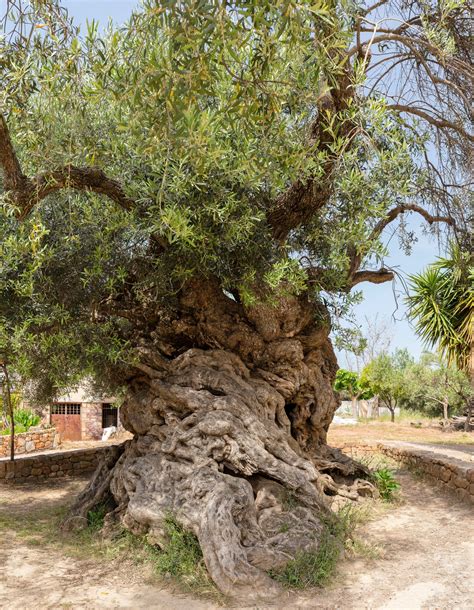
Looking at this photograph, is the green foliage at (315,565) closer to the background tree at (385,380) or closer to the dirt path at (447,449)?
the dirt path at (447,449)

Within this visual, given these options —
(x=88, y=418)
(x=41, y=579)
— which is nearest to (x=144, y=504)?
(x=41, y=579)

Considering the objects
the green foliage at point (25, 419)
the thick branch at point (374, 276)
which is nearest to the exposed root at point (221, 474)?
the thick branch at point (374, 276)

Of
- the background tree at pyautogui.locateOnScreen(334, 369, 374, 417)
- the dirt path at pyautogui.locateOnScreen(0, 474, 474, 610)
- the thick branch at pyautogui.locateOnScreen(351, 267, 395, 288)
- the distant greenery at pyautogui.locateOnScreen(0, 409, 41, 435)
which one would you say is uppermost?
the thick branch at pyautogui.locateOnScreen(351, 267, 395, 288)

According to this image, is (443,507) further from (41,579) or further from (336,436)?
(336,436)

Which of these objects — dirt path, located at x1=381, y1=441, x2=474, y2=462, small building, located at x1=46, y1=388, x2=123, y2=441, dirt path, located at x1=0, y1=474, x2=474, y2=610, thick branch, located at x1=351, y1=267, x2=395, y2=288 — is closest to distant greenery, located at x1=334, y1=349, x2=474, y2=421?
dirt path, located at x1=381, y1=441, x2=474, y2=462

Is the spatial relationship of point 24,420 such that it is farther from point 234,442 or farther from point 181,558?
point 181,558

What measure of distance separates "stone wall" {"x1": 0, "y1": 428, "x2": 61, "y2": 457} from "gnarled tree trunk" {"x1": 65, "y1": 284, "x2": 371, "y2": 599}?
9444mm

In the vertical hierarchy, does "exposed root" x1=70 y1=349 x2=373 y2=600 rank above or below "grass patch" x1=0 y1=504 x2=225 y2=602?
above

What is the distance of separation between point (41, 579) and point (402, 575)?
4.10 m

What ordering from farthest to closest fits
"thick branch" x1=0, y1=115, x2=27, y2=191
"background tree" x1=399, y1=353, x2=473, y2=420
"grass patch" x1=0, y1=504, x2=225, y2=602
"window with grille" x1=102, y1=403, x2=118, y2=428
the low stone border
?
"background tree" x1=399, y1=353, x2=473, y2=420 < "window with grille" x1=102, y1=403, x2=118, y2=428 < the low stone border < "thick branch" x1=0, y1=115, x2=27, y2=191 < "grass patch" x1=0, y1=504, x2=225, y2=602

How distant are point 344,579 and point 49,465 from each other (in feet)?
29.9

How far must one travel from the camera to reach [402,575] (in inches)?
246

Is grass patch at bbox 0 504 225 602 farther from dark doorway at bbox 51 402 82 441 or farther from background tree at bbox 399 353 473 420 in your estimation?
background tree at bbox 399 353 473 420

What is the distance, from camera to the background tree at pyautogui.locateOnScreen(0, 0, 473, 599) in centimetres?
572
